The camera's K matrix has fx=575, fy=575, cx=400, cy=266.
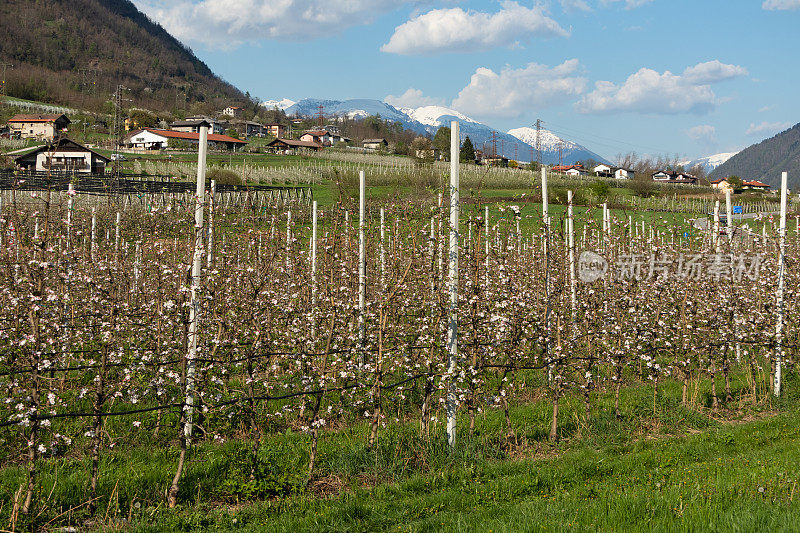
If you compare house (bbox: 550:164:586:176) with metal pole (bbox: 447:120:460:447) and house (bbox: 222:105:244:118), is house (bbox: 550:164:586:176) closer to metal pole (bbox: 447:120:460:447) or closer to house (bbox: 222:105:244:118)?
metal pole (bbox: 447:120:460:447)

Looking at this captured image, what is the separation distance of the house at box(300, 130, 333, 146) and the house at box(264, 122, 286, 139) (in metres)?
12.3

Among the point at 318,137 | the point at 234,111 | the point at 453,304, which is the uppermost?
the point at 234,111

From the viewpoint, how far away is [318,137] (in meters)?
125

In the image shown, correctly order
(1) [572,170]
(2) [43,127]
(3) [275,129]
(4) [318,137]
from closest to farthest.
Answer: (2) [43,127]
(1) [572,170]
(4) [318,137]
(3) [275,129]

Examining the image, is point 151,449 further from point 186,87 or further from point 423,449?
point 186,87

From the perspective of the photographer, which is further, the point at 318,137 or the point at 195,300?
the point at 318,137

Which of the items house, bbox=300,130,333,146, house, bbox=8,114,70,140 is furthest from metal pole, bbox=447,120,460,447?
house, bbox=300,130,333,146

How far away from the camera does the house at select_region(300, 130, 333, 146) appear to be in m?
124

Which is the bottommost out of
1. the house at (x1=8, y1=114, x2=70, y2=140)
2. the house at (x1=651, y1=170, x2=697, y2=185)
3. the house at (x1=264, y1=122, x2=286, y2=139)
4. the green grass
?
the green grass

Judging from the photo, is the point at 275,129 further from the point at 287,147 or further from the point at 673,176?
the point at 673,176

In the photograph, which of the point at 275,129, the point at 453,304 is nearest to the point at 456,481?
the point at 453,304

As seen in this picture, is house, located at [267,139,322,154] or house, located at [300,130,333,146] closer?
house, located at [267,139,322,154]

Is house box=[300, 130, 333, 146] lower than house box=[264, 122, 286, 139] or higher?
lower

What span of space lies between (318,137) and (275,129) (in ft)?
80.3
